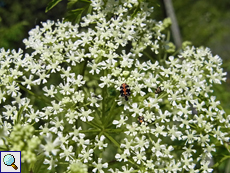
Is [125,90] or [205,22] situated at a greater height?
[205,22]

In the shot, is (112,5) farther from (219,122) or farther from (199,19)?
(199,19)

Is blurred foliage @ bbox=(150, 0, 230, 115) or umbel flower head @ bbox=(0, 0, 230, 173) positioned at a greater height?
blurred foliage @ bbox=(150, 0, 230, 115)

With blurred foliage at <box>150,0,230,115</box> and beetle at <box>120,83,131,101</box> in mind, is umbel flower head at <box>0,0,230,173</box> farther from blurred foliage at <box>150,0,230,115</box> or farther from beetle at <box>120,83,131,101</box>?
blurred foliage at <box>150,0,230,115</box>

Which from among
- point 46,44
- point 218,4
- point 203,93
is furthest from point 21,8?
point 218,4

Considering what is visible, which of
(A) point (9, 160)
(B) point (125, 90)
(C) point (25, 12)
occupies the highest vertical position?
(C) point (25, 12)

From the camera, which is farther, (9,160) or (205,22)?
(205,22)

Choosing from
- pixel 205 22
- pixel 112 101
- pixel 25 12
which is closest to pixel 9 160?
pixel 112 101

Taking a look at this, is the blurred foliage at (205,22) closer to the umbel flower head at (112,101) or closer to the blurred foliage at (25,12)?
the blurred foliage at (25,12)

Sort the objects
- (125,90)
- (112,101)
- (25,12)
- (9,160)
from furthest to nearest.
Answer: (25,12) < (112,101) < (125,90) < (9,160)

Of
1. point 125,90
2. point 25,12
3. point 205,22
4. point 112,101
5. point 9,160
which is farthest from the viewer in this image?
point 205,22

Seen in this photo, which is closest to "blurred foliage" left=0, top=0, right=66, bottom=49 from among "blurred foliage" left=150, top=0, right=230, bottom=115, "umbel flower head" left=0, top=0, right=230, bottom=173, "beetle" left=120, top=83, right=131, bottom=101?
"umbel flower head" left=0, top=0, right=230, bottom=173

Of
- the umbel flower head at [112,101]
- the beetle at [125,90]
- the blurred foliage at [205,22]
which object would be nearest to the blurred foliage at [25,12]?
the umbel flower head at [112,101]

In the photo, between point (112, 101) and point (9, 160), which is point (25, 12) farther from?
point (9, 160)
